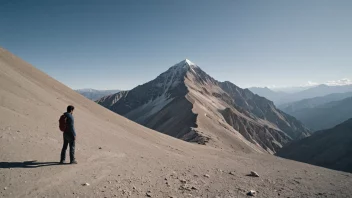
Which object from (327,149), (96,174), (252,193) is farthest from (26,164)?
(327,149)

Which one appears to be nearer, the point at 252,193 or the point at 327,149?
the point at 252,193

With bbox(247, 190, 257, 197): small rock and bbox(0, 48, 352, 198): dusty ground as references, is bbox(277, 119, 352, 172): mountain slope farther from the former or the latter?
bbox(247, 190, 257, 197): small rock

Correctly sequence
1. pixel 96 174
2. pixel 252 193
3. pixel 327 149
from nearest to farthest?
pixel 96 174 → pixel 252 193 → pixel 327 149

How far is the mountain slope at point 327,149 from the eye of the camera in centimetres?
10269

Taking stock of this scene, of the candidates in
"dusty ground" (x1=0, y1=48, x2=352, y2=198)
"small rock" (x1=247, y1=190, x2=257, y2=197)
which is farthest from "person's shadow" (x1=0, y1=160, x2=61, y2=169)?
"small rock" (x1=247, y1=190, x2=257, y2=197)

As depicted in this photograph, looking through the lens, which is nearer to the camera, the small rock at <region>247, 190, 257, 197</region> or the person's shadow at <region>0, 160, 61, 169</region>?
the person's shadow at <region>0, 160, 61, 169</region>

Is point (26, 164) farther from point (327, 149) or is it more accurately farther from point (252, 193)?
point (327, 149)

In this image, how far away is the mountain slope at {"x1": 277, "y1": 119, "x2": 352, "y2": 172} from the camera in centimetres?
10269

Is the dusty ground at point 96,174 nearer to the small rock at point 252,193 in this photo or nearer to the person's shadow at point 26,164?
the person's shadow at point 26,164

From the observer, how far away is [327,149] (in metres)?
114

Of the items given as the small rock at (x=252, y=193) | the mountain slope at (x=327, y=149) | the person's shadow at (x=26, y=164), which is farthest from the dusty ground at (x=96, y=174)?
the mountain slope at (x=327, y=149)

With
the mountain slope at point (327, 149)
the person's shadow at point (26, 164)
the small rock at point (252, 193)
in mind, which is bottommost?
the mountain slope at point (327, 149)

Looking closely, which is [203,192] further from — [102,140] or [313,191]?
[102,140]

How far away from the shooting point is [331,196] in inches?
432
